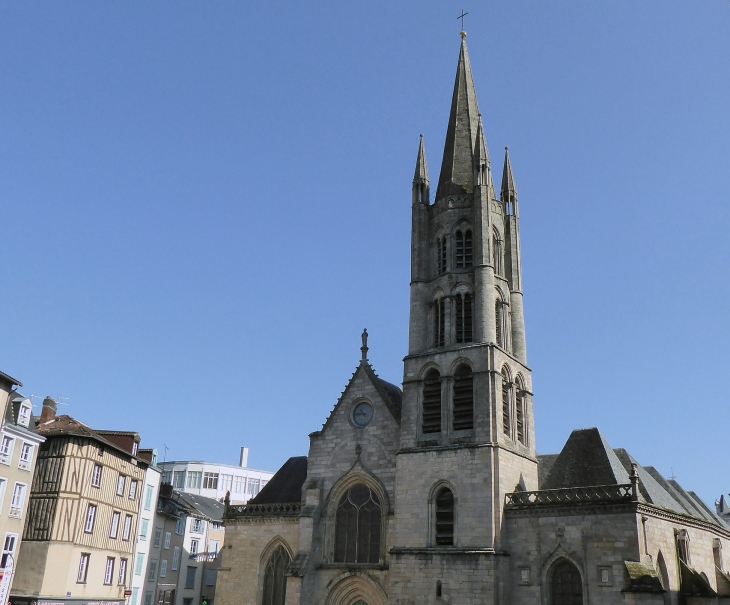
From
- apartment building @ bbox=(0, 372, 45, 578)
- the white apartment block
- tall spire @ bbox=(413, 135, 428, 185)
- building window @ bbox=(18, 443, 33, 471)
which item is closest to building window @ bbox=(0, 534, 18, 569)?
apartment building @ bbox=(0, 372, 45, 578)

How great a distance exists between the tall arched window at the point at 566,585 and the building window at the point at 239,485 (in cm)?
5792

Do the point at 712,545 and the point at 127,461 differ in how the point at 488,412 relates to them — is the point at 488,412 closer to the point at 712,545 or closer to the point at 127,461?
the point at 712,545

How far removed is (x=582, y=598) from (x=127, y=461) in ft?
74.5

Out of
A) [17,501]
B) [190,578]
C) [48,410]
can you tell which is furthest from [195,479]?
[17,501]

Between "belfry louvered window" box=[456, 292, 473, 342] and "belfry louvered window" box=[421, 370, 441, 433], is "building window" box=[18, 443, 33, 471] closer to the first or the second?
"belfry louvered window" box=[421, 370, 441, 433]

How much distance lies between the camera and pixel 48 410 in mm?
36188

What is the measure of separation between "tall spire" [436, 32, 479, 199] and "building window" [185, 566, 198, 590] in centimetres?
2812

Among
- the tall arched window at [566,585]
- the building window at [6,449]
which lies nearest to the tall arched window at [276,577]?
the building window at [6,449]

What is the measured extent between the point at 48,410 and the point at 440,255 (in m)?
21.1

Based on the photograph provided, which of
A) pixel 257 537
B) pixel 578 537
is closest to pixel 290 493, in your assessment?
pixel 257 537

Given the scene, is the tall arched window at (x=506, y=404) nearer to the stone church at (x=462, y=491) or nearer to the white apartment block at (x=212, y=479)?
the stone church at (x=462, y=491)

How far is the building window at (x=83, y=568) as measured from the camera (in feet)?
104

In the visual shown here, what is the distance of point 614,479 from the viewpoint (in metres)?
28.0

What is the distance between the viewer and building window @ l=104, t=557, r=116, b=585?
3372 centimetres
